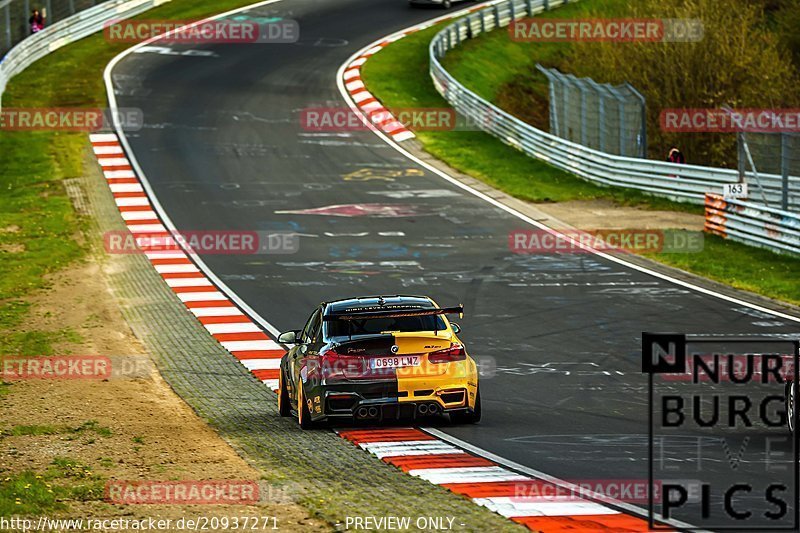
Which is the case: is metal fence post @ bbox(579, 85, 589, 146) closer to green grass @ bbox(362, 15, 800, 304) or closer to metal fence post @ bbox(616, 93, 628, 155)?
green grass @ bbox(362, 15, 800, 304)

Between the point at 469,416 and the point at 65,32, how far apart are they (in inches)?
1655

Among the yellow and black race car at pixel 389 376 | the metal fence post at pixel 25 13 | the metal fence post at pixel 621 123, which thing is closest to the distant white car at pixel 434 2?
the metal fence post at pixel 25 13

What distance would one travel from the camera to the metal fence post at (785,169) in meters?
27.4

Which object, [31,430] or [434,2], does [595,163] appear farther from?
A: [434,2]

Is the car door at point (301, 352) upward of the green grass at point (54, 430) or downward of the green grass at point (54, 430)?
upward

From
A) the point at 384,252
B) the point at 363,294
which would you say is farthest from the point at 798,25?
the point at 363,294

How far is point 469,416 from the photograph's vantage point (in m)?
14.4

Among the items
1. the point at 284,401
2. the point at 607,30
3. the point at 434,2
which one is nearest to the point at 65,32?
the point at 434,2

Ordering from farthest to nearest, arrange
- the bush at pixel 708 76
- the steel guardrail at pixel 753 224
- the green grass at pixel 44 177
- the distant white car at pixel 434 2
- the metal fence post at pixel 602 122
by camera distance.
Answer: the distant white car at pixel 434 2 < the bush at pixel 708 76 < the metal fence post at pixel 602 122 < the steel guardrail at pixel 753 224 < the green grass at pixel 44 177

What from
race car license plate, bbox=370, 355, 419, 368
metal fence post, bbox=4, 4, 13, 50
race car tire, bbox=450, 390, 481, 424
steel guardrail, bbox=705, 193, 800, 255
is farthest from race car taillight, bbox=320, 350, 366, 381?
metal fence post, bbox=4, 4, 13, 50

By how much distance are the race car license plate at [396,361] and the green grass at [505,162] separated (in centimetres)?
1161

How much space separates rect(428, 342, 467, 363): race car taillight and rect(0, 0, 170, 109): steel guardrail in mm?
33957

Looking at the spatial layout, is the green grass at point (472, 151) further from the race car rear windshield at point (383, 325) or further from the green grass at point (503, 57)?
the race car rear windshield at point (383, 325)

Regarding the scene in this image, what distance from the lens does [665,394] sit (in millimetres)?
16219
